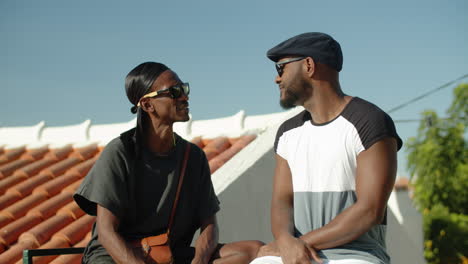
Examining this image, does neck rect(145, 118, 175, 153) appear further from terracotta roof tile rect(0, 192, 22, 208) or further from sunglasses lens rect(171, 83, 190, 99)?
terracotta roof tile rect(0, 192, 22, 208)

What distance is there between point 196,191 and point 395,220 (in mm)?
5647

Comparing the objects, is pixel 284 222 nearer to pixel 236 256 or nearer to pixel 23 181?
pixel 236 256

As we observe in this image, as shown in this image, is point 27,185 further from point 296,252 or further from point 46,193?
point 296,252

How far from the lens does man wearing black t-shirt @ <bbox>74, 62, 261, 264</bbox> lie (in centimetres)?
305

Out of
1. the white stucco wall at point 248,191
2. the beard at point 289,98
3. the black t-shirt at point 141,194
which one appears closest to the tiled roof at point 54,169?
the white stucco wall at point 248,191

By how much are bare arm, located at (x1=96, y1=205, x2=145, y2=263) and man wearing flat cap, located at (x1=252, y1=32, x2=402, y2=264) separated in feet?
2.46

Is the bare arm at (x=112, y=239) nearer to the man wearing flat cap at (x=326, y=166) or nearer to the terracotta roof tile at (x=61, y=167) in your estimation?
the man wearing flat cap at (x=326, y=166)

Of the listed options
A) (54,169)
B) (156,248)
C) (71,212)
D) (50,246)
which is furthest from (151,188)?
(54,169)

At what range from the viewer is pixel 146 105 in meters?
3.38

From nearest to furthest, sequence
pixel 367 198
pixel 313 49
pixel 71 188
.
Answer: pixel 367 198, pixel 313 49, pixel 71 188

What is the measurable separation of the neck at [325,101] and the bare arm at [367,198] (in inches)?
13.2

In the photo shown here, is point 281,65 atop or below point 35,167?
atop

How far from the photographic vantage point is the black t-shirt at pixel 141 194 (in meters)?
3.09

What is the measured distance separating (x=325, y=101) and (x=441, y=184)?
14016 mm
